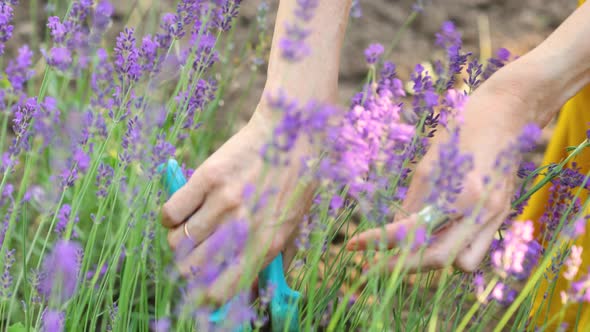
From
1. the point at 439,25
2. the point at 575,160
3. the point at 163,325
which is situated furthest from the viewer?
the point at 439,25

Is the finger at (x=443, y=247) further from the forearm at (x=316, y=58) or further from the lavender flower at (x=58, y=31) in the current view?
the lavender flower at (x=58, y=31)

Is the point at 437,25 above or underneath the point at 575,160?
above

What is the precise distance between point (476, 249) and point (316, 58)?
0.43m

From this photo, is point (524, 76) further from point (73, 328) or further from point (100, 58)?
point (73, 328)

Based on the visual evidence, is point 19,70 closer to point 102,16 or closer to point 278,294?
point 102,16

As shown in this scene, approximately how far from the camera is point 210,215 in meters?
1.12

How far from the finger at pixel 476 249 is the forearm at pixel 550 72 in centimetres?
19

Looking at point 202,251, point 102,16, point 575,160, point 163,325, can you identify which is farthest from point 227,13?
point 575,160

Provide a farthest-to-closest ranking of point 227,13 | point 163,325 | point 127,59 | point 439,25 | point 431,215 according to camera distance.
→ point 439,25
point 227,13
point 127,59
point 431,215
point 163,325

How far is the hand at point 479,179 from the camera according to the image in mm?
1005

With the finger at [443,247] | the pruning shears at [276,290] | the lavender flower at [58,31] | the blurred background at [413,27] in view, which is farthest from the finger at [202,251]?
the blurred background at [413,27]

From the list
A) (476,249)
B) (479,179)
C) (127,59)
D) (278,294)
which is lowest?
(278,294)

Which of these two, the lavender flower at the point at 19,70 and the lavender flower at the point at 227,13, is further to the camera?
the lavender flower at the point at 227,13

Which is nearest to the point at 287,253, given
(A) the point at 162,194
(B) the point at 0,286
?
(A) the point at 162,194
